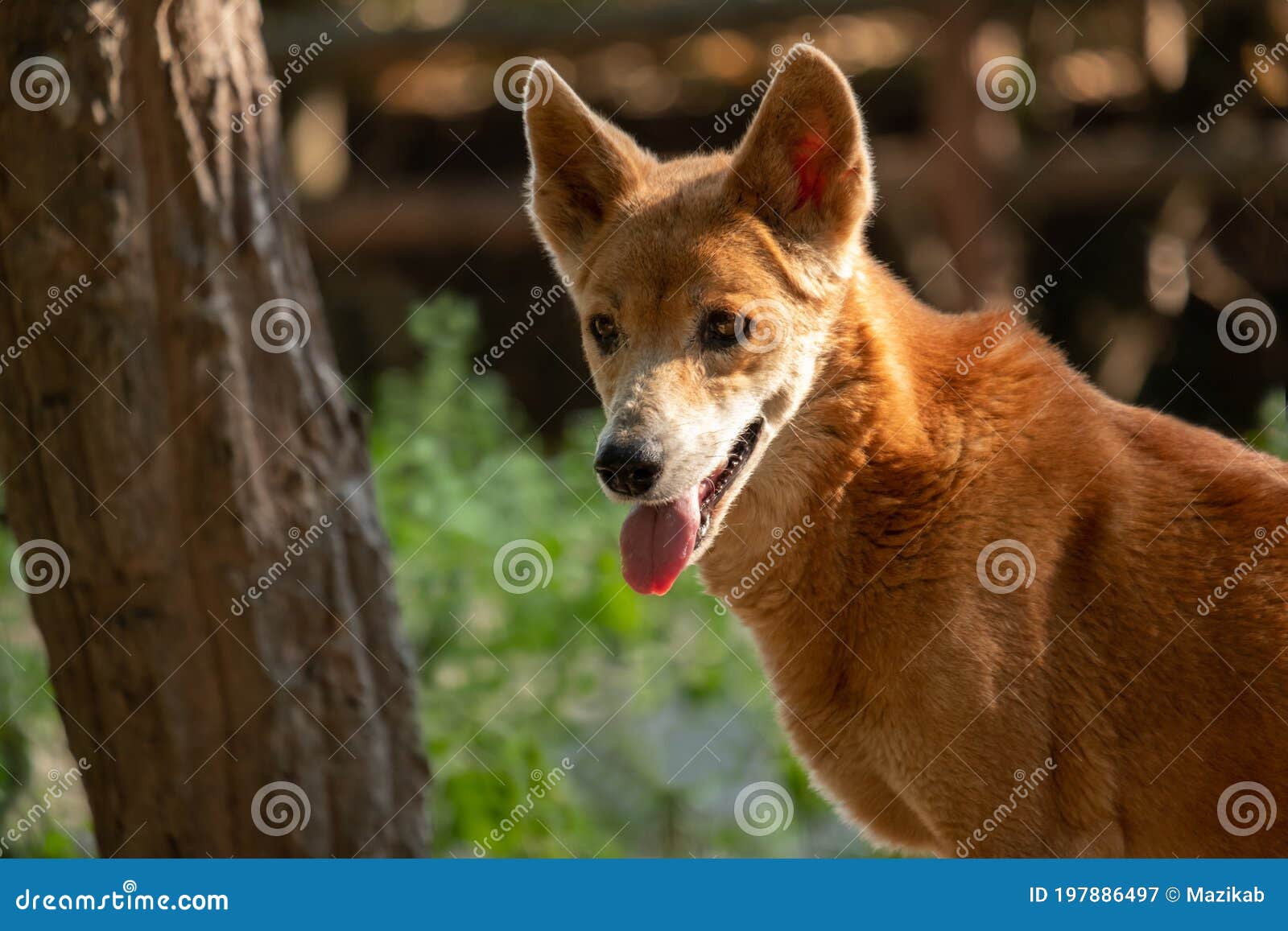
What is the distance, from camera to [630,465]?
123 inches

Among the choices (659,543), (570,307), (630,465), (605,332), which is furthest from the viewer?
(570,307)

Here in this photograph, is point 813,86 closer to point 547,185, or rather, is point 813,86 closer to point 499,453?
point 547,185

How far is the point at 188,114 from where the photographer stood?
3900 millimetres

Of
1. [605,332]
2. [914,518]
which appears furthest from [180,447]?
[914,518]

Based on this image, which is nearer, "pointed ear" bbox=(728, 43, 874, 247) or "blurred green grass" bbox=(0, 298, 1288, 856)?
"pointed ear" bbox=(728, 43, 874, 247)

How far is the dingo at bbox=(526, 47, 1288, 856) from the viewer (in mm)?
3055

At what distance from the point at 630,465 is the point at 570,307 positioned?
21.6 feet

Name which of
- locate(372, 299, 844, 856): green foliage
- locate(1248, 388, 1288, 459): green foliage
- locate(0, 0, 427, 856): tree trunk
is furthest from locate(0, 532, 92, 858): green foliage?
locate(1248, 388, 1288, 459): green foliage

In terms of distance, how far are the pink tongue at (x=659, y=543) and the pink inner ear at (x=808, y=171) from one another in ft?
3.00

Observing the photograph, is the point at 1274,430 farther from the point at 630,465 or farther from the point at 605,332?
the point at 630,465

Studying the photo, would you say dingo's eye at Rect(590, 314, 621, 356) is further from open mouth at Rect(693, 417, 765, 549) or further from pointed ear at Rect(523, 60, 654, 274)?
open mouth at Rect(693, 417, 765, 549)

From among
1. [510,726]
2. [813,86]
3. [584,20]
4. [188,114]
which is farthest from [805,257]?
[584,20]

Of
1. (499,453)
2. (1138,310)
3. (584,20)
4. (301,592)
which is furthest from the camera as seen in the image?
(1138,310)

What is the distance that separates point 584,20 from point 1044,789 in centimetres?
641
